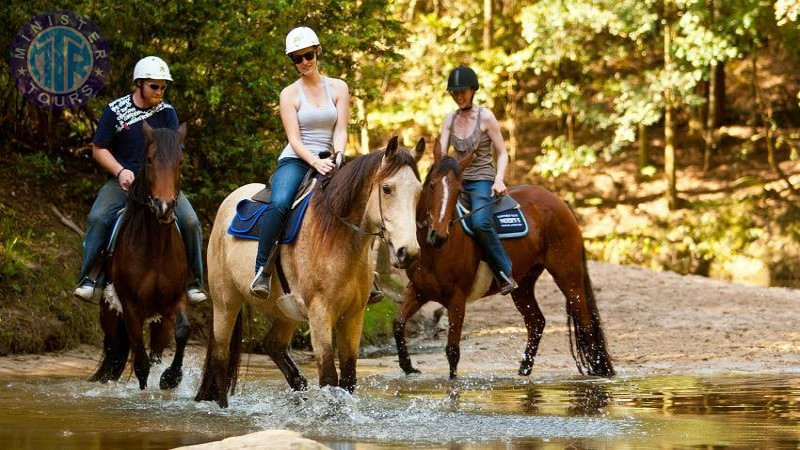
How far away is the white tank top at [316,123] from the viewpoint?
892cm

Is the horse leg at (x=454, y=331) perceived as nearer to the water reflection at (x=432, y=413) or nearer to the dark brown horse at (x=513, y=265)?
the dark brown horse at (x=513, y=265)

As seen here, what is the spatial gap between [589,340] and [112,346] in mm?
4649

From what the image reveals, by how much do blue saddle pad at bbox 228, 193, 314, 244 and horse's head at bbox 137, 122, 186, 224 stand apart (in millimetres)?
498

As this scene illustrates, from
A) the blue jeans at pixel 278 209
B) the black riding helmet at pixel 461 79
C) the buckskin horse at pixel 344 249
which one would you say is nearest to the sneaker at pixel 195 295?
the buckskin horse at pixel 344 249

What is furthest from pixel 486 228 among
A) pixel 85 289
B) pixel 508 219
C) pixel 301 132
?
pixel 85 289

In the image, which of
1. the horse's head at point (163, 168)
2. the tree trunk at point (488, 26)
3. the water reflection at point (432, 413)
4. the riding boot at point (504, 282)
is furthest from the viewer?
the tree trunk at point (488, 26)

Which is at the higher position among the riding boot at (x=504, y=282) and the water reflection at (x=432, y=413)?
the riding boot at (x=504, y=282)

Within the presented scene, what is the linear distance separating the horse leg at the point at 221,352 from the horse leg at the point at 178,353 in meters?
0.50

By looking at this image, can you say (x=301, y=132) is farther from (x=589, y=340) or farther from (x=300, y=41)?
(x=589, y=340)

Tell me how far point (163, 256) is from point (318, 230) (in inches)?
86.7

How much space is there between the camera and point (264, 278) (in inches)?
345

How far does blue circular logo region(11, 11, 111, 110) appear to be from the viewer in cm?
1355

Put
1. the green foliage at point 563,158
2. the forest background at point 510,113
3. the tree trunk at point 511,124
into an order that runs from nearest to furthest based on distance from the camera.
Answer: the forest background at point 510,113, the green foliage at point 563,158, the tree trunk at point 511,124

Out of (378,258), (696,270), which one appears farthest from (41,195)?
(696,270)
